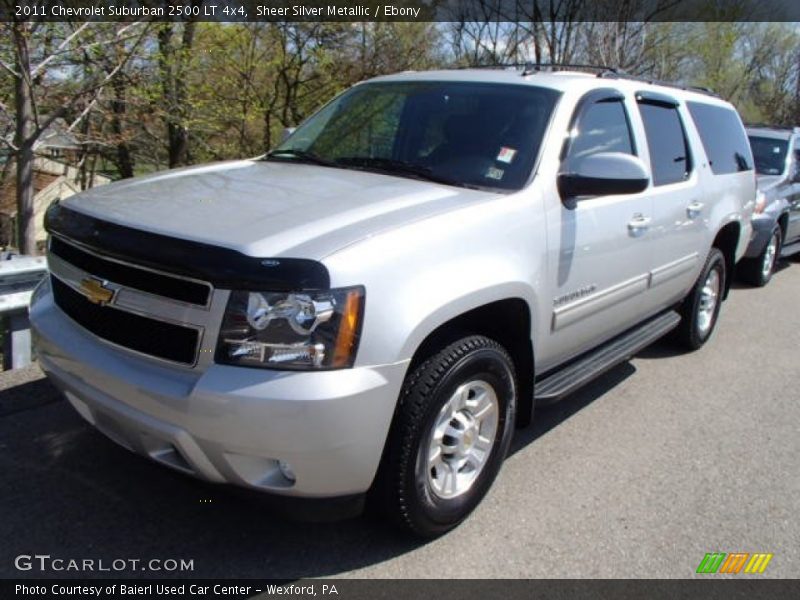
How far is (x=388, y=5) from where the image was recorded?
16281 millimetres

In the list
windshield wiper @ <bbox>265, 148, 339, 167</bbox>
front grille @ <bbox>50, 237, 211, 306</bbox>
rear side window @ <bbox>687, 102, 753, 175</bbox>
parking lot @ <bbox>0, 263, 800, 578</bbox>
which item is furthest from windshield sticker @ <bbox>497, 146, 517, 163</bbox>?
rear side window @ <bbox>687, 102, 753, 175</bbox>

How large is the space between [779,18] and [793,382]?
25.9 metres

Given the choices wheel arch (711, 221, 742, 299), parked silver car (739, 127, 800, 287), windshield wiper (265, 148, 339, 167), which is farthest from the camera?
parked silver car (739, 127, 800, 287)

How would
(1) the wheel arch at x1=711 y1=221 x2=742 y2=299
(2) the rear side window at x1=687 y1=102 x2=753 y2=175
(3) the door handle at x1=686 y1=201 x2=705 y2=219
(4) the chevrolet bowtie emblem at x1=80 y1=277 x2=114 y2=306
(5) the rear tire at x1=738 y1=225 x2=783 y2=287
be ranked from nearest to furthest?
(4) the chevrolet bowtie emblem at x1=80 y1=277 x2=114 y2=306 < (3) the door handle at x1=686 y1=201 x2=705 y2=219 < (2) the rear side window at x1=687 y1=102 x2=753 y2=175 < (1) the wheel arch at x1=711 y1=221 x2=742 y2=299 < (5) the rear tire at x1=738 y1=225 x2=783 y2=287

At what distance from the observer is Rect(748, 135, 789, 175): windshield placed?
30.5 ft

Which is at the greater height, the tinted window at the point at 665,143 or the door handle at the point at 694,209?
the tinted window at the point at 665,143

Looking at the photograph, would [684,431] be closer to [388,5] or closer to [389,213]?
[389,213]

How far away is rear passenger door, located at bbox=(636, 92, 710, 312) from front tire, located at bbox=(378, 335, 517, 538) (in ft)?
5.74

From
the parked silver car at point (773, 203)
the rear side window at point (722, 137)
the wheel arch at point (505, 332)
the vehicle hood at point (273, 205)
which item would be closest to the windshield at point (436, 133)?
the vehicle hood at point (273, 205)

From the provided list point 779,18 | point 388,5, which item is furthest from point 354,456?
point 779,18

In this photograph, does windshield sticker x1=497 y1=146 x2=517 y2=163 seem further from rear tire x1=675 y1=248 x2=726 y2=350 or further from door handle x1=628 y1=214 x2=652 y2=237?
rear tire x1=675 y1=248 x2=726 y2=350

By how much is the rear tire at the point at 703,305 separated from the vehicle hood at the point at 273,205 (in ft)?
9.83

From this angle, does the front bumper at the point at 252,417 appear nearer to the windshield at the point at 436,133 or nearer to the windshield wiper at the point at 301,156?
the windshield at the point at 436,133

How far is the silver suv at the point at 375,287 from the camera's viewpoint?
236cm
